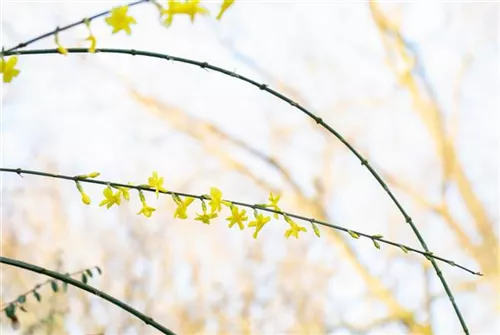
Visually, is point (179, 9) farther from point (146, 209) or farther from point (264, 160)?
point (264, 160)

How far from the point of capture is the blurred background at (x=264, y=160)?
52.2 inches

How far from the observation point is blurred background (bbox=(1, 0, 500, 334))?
133cm

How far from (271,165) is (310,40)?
0.32 m

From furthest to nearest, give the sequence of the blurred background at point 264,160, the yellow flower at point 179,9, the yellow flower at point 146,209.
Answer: the blurred background at point 264,160 < the yellow flower at point 146,209 < the yellow flower at point 179,9

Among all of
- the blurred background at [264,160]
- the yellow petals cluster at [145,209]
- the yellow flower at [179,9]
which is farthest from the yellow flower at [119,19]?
the blurred background at [264,160]

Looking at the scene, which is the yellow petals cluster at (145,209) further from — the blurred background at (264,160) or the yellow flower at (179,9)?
the blurred background at (264,160)

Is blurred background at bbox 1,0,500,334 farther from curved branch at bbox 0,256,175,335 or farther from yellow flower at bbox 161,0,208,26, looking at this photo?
yellow flower at bbox 161,0,208,26

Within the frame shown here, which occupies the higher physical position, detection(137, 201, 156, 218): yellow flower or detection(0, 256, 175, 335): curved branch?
detection(137, 201, 156, 218): yellow flower

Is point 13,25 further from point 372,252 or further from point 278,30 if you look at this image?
point 372,252

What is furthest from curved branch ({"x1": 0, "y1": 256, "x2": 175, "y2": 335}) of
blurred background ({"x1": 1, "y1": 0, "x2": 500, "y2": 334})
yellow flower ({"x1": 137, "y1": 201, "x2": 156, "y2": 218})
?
blurred background ({"x1": 1, "y1": 0, "x2": 500, "y2": 334})

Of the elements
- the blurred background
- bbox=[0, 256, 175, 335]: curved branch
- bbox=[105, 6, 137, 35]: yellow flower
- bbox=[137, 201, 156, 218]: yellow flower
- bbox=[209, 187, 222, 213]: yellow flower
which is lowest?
bbox=[0, 256, 175, 335]: curved branch

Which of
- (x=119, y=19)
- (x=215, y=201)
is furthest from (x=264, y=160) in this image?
(x=119, y=19)

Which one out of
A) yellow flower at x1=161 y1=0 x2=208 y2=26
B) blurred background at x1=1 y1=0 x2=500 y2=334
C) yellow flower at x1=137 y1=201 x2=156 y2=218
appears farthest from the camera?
blurred background at x1=1 y1=0 x2=500 y2=334

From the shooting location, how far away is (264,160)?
5.03 feet
